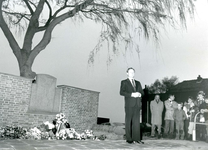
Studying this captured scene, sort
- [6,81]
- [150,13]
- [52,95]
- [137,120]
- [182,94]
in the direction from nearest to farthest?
1. [137,120]
2. [150,13]
3. [6,81]
4. [52,95]
5. [182,94]

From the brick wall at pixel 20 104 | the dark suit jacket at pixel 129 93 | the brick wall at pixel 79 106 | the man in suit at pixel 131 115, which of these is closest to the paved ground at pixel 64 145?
the man in suit at pixel 131 115

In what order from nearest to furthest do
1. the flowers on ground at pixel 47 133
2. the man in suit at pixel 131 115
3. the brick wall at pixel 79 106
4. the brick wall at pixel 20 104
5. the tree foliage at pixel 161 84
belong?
the man in suit at pixel 131 115 < the flowers on ground at pixel 47 133 < the brick wall at pixel 20 104 < the brick wall at pixel 79 106 < the tree foliage at pixel 161 84

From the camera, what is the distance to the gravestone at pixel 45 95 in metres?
9.72

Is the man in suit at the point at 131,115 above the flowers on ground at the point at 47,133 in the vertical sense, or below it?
above

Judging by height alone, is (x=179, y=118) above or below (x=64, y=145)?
above

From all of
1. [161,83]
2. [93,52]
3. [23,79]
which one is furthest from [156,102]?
[161,83]

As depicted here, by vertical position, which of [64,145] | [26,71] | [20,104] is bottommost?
[64,145]

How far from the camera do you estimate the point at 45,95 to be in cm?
1023

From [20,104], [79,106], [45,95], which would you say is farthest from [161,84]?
[20,104]

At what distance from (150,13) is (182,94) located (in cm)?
904

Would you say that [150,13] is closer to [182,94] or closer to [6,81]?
[6,81]

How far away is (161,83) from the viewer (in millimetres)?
36344

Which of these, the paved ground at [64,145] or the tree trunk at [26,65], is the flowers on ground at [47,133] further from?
the tree trunk at [26,65]

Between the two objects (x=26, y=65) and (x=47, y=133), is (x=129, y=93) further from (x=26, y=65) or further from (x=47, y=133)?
(x=26, y=65)
